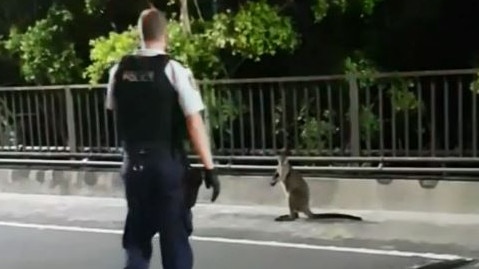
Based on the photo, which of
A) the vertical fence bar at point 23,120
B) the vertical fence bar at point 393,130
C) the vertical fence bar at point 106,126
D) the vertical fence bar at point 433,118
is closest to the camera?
the vertical fence bar at point 433,118

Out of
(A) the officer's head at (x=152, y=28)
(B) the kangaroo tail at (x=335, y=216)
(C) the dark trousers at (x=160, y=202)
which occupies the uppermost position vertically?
(A) the officer's head at (x=152, y=28)

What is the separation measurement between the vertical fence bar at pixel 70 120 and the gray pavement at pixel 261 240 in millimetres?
1484

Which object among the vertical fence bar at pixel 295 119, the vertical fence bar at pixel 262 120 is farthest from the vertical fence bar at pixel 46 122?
the vertical fence bar at pixel 295 119

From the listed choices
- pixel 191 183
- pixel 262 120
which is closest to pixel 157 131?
pixel 191 183

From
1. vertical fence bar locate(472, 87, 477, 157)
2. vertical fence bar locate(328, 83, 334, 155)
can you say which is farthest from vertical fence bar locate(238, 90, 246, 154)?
vertical fence bar locate(472, 87, 477, 157)

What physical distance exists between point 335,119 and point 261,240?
7.22 feet

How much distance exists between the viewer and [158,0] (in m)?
11.6

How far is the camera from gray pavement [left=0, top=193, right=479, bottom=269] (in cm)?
757

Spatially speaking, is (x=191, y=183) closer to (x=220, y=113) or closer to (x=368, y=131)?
(x=368, y=131)

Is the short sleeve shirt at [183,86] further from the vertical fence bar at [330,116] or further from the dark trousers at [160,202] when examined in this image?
the vertical fence bar at [330,116]

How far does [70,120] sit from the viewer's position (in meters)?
11.7

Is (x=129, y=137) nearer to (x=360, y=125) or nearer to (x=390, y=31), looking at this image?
(x=360, y=125)

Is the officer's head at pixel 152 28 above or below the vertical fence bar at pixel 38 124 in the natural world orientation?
above

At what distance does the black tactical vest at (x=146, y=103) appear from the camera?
5.36m
